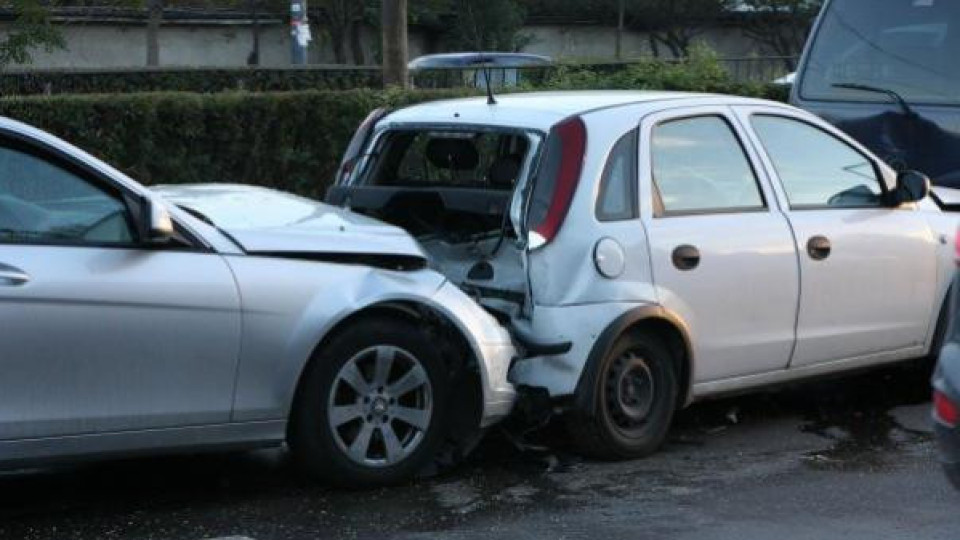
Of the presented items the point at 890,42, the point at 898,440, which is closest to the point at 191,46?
the point at 890,42

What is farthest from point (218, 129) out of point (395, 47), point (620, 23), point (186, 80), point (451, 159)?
point (620, 23)

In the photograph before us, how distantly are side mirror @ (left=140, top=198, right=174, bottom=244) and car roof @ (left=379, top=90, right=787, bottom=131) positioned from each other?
1738 millimetres

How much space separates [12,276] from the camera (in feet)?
15.1

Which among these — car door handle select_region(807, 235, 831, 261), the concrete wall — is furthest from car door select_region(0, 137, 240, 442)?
the concrete wall

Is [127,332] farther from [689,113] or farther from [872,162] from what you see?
[872,162]

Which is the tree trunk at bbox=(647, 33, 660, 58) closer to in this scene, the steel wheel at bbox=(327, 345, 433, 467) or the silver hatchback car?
the silver hatchback car

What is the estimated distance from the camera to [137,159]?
1038 cm

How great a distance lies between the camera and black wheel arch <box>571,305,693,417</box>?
5555 mm

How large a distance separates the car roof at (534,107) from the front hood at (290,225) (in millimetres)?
699

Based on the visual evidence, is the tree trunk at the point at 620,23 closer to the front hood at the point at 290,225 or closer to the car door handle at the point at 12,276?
the front hood at the point at 290,225

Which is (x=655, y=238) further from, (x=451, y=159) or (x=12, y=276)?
(x=12, y=276)

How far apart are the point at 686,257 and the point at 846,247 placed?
1048mm

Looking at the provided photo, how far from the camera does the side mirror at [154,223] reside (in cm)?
486

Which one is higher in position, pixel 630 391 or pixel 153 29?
pixel 153 29
